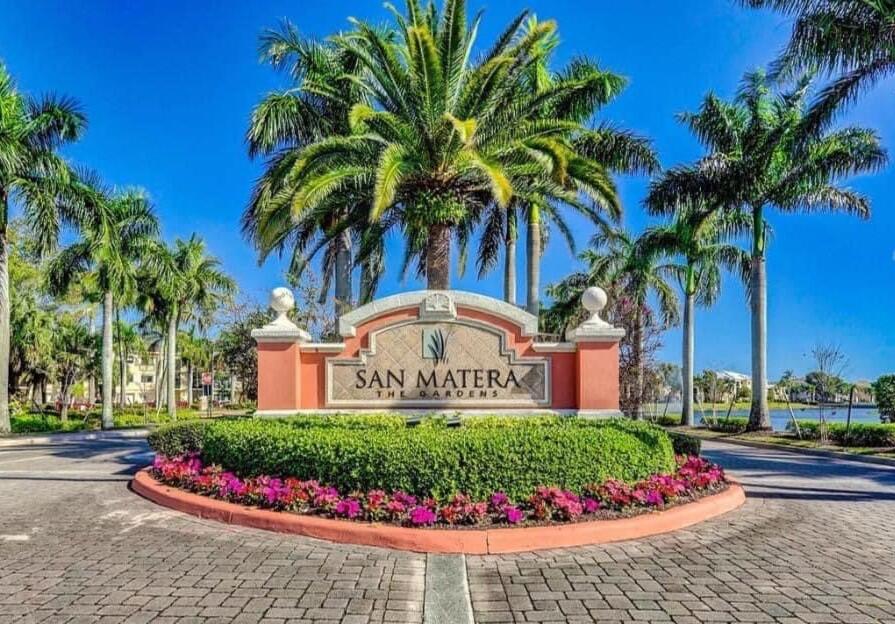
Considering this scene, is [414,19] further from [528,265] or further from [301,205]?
[528,265]

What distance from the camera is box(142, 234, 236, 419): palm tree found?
3238cm

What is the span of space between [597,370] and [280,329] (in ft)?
18.2

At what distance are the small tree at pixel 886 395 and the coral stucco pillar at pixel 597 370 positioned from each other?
1727 cm

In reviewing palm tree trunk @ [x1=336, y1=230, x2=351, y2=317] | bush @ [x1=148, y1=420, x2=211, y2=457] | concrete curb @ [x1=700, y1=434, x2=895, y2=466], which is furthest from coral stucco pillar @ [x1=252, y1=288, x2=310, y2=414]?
concrete curb @ [x1=700, y1=434, x2=895, y2=466]

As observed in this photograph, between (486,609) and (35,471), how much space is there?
36.2ft

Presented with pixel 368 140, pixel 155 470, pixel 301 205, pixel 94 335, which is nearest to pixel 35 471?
pixel 155 470

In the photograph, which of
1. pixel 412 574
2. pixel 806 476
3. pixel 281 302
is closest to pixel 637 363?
pixel 806 476

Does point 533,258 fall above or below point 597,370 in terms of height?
above

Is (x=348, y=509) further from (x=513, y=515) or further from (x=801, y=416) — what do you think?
(x=801, y=416)

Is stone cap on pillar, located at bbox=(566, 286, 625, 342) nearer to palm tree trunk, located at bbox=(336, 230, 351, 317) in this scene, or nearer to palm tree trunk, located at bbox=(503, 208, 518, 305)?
palm tree trunk, located at bbox=(503, 208, 518, 305)

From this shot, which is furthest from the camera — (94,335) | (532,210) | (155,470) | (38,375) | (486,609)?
(94,335)

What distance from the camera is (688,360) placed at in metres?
26.9

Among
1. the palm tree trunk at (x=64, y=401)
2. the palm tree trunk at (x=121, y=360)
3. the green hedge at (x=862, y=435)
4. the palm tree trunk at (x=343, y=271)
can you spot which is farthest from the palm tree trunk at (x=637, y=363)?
the palm tree trunk at (x=64, y=401)

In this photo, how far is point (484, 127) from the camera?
42.4ft
